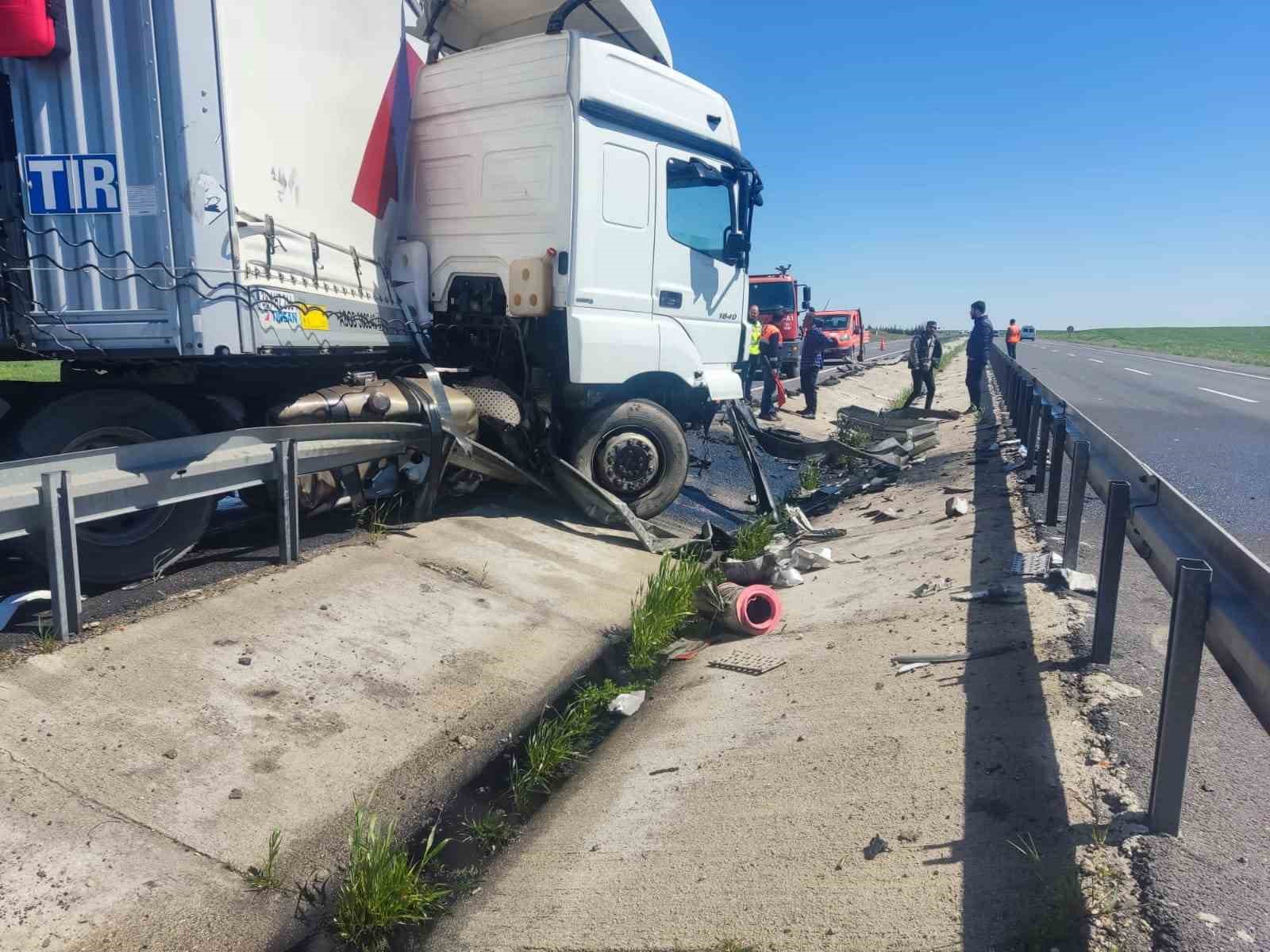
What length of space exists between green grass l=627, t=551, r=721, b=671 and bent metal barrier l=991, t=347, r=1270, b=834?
239cm

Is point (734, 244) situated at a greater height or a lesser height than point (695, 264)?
greater

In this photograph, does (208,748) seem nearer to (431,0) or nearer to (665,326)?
(665,326)

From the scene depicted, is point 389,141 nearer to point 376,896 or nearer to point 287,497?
point 287,497

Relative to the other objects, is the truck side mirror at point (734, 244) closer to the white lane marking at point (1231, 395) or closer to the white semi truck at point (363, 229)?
the white semi truck at point (363, 229)

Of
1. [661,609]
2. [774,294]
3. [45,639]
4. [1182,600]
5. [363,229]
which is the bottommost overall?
[661,609]

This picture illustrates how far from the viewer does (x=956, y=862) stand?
2535 millimetres

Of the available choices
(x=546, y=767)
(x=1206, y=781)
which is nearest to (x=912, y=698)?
(x=1206, y=781)

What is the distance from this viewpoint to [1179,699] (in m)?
2.43

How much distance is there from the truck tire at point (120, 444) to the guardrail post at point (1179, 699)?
4.57m

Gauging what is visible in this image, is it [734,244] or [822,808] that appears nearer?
[822,808]

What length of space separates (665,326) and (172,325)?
3.81 metres

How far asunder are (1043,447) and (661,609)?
149 inches

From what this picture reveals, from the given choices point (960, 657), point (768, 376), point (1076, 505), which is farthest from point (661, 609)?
point (768, 376)

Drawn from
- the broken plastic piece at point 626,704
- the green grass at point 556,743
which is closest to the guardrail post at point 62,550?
the green grass at point 556,743
